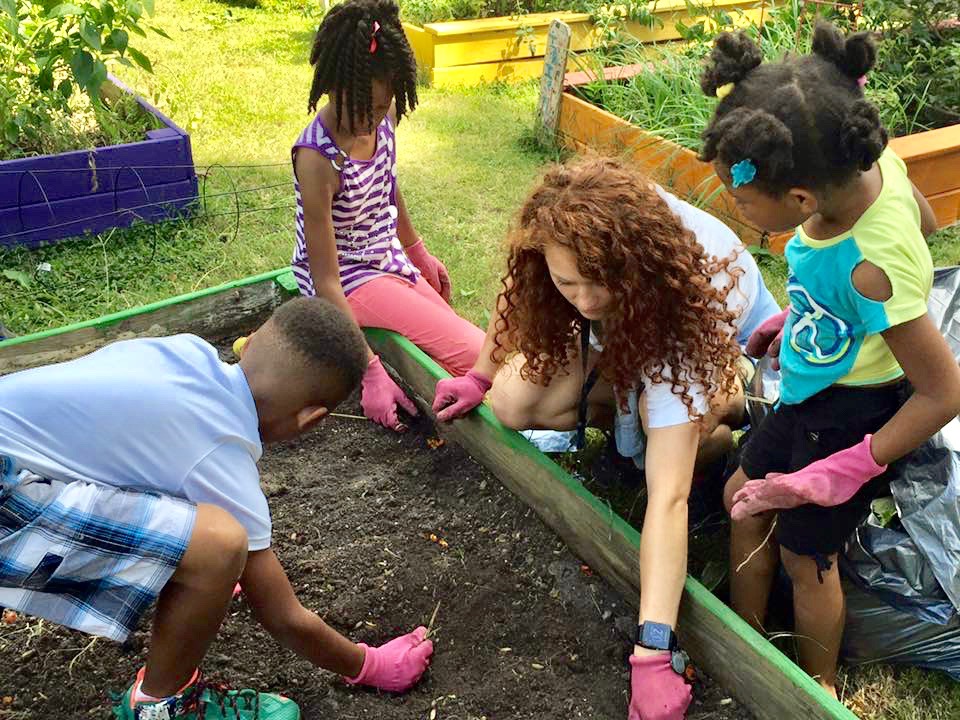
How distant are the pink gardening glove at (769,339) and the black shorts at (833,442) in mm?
226

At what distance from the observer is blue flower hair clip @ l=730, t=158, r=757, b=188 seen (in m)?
1.63

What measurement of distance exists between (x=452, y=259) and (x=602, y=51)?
2.53m

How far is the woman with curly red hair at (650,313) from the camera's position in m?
1.88

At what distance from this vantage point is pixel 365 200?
9.66 feet

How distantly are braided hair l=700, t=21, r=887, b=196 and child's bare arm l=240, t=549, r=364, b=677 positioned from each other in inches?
46.0

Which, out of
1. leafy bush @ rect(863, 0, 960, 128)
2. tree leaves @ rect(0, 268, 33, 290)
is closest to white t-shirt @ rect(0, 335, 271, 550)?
tree leaves @ rect(0, 268, 33, 290)

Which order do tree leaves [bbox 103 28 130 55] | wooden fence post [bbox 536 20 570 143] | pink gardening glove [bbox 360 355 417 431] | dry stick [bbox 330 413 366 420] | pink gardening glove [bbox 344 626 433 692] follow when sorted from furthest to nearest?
wooden fence post [bbox 536 20 570 143]
tree leaves [bbox 103 28 130 55]
dry stick [bbox 330 413 366 420]
pink gardening glove [bbox 360 355 417 431]
pink gardening glove [bbox 344 626 433 692]

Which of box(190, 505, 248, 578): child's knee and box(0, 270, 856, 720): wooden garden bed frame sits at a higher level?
box(190, 505, 248, 578): child's knee

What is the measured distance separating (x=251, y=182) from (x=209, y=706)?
3.25 metres

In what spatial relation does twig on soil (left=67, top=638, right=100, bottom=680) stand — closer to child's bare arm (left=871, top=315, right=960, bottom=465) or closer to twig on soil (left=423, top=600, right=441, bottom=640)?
twig on soil (left=423, top=600, right=441, bottom=640)

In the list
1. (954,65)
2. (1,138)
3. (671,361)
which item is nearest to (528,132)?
(954,65)

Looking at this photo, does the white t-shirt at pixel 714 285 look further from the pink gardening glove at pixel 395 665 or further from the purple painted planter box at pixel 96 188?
the purple painted planter box at pixel 96 188

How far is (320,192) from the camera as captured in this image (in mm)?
2770

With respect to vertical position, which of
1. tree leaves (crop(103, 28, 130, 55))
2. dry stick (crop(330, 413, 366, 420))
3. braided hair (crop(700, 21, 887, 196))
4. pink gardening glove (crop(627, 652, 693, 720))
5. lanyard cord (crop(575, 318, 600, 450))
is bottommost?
dry stick (crop(330, 413, 366, 420))
